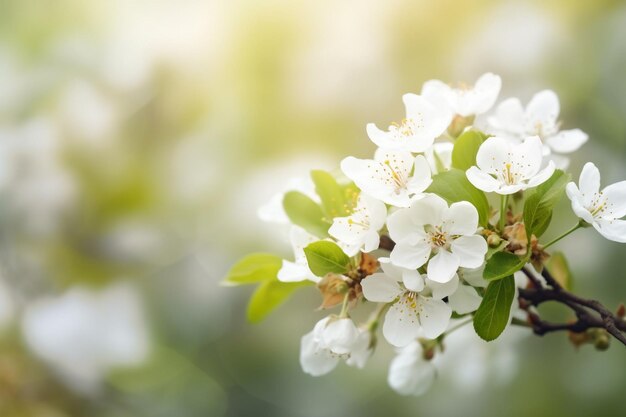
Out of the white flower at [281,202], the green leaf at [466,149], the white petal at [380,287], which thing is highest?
the white flower at [281,202]

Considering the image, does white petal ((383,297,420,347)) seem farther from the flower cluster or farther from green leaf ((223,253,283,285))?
green leaf ((223,253,283,285))

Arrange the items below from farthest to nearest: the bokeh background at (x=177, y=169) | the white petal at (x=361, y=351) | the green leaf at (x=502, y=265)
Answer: the bokeh background at (x=177, y=169), the white petal at (x=361, y=351), the green leaf at (x=502, y=265)

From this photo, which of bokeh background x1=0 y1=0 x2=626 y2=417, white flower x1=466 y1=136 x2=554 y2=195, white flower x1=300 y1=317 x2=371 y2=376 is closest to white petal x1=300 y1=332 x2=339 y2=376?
white flower x1=300 y1=317 x2=371 y2=376

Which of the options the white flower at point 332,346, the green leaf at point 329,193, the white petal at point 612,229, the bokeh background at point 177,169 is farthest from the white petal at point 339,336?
the bokeh background at point 177,169

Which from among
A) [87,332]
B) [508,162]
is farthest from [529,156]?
[87,332]

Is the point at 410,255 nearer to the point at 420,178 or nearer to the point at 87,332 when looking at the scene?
the point at 420,178

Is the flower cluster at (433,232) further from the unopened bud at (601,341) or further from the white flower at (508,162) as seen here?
the unopened bud at (601,341)
